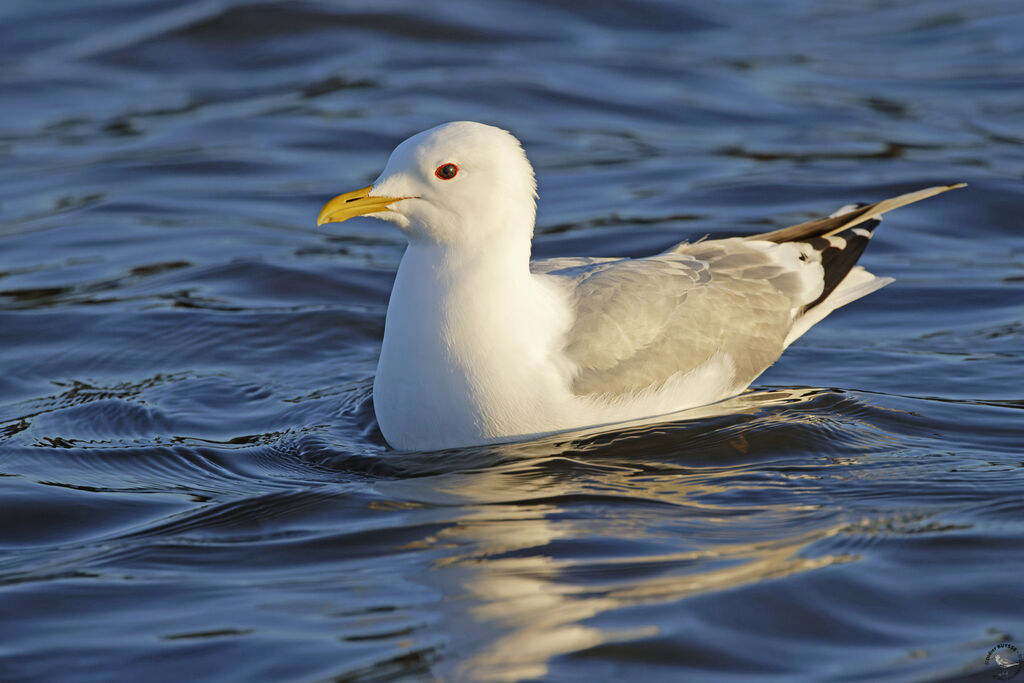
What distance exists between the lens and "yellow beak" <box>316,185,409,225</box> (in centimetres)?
580

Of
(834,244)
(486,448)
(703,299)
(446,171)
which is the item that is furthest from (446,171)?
(834,244)

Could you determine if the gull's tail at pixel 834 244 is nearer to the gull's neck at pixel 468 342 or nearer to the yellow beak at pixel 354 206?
the gull's neck at pixel 468 342

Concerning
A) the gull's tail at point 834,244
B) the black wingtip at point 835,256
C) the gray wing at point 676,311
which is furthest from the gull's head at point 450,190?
the black wingtip at point 835,256

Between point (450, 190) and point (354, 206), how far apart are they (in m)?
0.40

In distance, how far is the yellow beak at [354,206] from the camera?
19.0 ft

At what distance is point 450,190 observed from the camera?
5.86 meters

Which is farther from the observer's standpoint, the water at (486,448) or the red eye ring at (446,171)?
the red eye ring at (446,171)

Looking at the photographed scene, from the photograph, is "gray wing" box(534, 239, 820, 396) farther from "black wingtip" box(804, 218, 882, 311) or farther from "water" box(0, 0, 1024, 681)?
"water" box(0, 0, 1024, 681)

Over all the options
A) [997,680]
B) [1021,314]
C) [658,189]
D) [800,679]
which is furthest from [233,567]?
[658,189]

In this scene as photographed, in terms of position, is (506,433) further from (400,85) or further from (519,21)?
(519,21)

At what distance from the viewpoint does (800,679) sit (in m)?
4.21

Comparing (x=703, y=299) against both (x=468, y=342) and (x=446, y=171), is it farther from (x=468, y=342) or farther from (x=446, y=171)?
(x=446, y=171)

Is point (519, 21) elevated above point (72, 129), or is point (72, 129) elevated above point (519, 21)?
point (519, 21)

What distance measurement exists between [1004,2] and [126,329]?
10.7m
